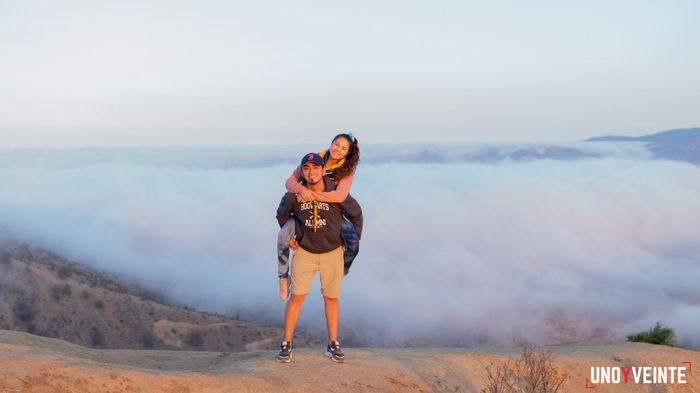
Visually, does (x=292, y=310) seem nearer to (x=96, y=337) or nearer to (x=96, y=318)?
(x=96, y=337)

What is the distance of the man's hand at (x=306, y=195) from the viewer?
6.77 meters

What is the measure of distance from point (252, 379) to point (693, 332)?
72100mm

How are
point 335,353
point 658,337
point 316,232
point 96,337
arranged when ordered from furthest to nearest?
point 96,337 < point 658,337 < point 335,353 < point 316,232

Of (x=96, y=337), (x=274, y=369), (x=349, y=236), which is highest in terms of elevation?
(x=349, y=236)

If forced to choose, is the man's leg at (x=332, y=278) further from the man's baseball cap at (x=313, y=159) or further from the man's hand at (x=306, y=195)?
the man's baseball cap at (x=313, y=159)

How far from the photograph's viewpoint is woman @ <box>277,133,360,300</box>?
22.5ft

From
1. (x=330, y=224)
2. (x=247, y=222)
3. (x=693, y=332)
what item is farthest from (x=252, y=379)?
(x=247, y=222)

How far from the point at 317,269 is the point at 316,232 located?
47cm

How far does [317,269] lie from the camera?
7.16 metres

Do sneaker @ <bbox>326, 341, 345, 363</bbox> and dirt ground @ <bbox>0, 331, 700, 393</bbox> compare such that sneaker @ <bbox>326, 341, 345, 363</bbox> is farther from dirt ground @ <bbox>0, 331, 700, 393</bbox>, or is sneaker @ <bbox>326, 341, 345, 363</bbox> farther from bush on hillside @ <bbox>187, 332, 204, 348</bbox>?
bush on hillside @ <bbox>187, 332, 204, 348</bbox>

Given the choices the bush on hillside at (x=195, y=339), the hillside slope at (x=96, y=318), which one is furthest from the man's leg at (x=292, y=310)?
the bush on hillside at (x=195, y=339)

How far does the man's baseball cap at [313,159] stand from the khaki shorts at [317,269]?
39.7 inches

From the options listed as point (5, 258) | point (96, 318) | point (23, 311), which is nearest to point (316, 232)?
point (23, 311)

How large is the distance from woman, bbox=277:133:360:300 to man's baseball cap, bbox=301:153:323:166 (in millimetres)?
194
